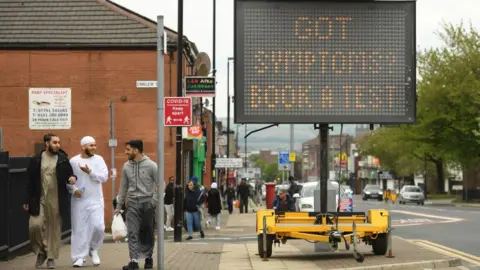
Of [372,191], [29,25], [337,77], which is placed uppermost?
[29,25]

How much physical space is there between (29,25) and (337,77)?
1850 centimetres

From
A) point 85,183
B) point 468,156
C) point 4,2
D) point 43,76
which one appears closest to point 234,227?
point 43,76

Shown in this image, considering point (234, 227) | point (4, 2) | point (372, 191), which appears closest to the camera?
point (234, 227)

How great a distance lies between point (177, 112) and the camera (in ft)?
39.4

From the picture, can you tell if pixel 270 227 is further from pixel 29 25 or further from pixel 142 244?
pixel 29 25

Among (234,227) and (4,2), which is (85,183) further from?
(4,2)

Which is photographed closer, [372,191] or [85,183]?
[85,183]

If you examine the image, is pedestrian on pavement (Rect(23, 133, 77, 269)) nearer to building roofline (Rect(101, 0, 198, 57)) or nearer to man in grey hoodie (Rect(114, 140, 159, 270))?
man in grey hoodie (Rect(114, 140, 159, 270))

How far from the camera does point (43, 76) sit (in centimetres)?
2909

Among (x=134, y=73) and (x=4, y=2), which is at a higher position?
(x=4, y=2)

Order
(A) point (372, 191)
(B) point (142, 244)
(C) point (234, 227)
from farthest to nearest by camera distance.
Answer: (A) point (372, 191), (C) point (234, 227), (B) point (142, 244)

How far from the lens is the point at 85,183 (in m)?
11.9

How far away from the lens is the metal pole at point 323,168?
1469 cm

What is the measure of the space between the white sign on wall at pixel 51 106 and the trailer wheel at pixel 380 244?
15.7 m
